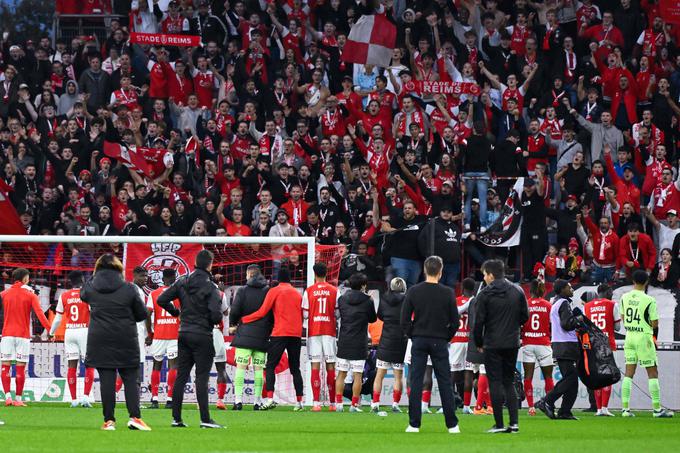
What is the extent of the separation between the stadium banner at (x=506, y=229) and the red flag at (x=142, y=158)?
654 centimetres

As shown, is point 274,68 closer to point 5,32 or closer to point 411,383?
point 5,32

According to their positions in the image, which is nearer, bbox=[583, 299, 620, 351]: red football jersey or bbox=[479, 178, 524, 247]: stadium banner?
bbox=[583, 299, 620, 351]: red football jersey

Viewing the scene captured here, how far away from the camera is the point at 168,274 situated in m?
20.2

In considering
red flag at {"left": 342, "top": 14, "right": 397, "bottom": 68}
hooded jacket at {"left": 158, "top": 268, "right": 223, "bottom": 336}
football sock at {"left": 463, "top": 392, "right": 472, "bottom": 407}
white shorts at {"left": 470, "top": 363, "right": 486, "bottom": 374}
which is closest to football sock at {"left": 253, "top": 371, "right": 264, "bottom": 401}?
football sock at {"left": 463, "top": 392, "right": 472, "bottom": 407}

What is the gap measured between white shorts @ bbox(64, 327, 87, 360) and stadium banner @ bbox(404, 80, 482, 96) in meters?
9.77

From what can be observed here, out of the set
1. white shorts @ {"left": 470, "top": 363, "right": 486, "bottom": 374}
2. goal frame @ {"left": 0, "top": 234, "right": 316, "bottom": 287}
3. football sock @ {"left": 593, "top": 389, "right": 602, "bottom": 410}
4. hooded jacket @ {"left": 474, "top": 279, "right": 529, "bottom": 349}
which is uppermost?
goal frame @ {"left": 0, "top": 234, "right": 316, "bottom": 287}

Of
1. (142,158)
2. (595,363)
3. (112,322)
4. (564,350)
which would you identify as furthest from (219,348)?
(142,158)

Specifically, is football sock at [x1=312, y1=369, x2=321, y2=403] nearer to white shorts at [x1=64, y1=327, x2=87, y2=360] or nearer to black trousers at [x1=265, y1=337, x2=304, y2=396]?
black trousers at [x1=265, y1=337, x2=304, y2=396]

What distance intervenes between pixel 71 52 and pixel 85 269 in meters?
8.46

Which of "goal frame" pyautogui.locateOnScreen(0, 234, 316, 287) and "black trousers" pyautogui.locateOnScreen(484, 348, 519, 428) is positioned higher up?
"goal frame" pyautogui.locateOnScreen(0, 234, 316, 287)

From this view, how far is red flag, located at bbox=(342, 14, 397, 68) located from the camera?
29.4 m

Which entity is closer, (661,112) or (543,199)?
(543,199)

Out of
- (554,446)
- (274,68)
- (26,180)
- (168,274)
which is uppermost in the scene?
(274,68)

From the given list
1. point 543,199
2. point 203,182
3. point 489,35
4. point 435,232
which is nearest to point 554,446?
point 435,232
